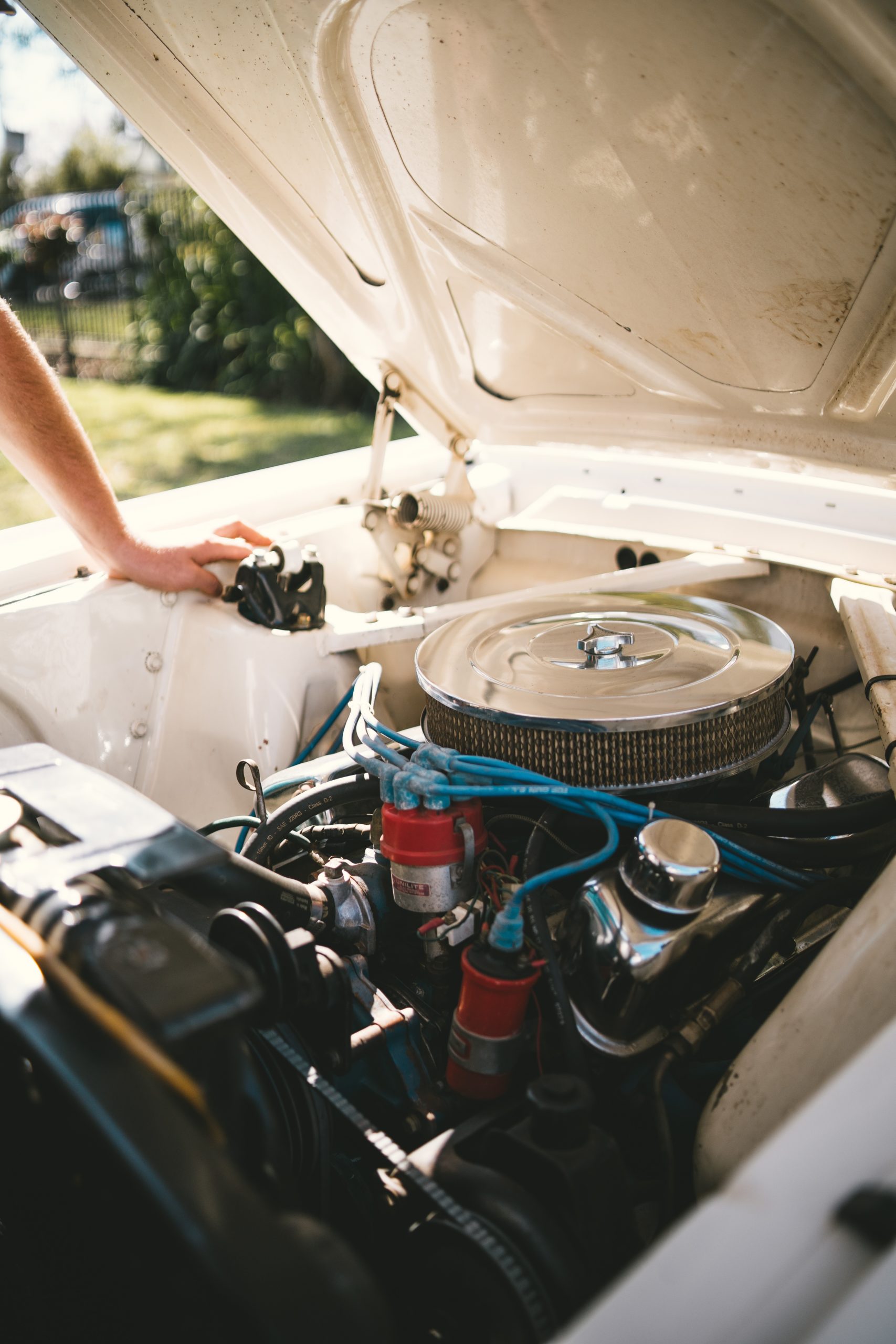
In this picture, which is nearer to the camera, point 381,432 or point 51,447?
point 51,447

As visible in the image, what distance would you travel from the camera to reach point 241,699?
167cm

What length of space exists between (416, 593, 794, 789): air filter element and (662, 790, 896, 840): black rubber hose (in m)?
0.04

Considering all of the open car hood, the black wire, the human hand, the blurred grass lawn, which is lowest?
the blurred grass lawn

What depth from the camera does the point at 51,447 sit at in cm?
161

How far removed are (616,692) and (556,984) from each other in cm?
39

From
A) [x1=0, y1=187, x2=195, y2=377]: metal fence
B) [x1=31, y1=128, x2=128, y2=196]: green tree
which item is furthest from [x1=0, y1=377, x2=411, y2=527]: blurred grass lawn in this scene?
[x1=31, y1=128, x2=128, y2=196]: green tree

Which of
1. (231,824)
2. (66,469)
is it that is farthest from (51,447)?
(231,824)

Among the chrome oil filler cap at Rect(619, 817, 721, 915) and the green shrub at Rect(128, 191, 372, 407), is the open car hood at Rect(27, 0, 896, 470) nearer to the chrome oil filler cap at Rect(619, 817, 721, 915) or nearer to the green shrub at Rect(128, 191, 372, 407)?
the chrome oil filler cap at Rect(619, 817, 721, 915)

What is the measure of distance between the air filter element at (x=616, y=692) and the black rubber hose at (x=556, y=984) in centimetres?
16

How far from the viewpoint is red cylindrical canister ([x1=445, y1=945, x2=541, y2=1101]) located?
3.13 feet

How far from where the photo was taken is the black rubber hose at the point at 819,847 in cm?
113

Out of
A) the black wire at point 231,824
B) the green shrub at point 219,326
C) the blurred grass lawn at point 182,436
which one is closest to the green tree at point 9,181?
the green shrub at point 219,326

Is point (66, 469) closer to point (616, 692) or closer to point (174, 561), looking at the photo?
point (174, 561)

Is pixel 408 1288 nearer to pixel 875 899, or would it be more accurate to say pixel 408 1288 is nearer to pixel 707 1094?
pixel 707 1094
